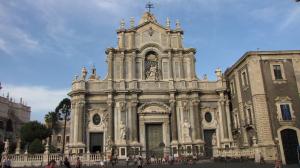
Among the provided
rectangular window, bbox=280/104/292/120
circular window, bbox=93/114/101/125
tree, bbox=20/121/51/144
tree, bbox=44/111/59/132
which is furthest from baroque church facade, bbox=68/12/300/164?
tree, bbox=44/111/59/132

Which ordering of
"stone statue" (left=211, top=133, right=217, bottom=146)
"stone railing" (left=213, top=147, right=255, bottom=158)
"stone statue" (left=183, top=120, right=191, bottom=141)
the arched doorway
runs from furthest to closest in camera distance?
"stone statue" (left=211, top=133, right=217, bottom=146), "stone statue" (left=183, top=120, right=191, bottom=141), "stone railing" (left=213, top=147, right=255, bottom=158), the arched doorway

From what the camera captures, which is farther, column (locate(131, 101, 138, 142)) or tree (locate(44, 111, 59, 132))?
tree (locate(44, 111, 59, 132))

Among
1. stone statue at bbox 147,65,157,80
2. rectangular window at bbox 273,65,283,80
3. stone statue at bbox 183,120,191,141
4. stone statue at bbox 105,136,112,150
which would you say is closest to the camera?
rectangular window at bbox 273,65,283,80

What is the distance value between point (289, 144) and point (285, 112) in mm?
2593

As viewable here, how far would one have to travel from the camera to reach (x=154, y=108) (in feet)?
101

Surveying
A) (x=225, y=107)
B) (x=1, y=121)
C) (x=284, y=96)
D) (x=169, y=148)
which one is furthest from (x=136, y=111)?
(x=1, y=121)

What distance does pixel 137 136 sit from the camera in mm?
29688

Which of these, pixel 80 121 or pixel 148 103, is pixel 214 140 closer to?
pixel 148 103

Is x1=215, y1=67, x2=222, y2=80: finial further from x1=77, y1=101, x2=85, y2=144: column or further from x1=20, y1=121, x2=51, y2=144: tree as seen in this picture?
x1=20, y1=121, x2=51, y2=144: tree

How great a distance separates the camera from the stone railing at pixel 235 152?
987 inches

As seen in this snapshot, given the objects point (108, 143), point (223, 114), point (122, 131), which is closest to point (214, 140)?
point (223, 114)

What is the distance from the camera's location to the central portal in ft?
97.7

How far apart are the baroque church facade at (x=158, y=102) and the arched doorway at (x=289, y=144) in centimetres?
256

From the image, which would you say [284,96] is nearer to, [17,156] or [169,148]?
[169,148]
